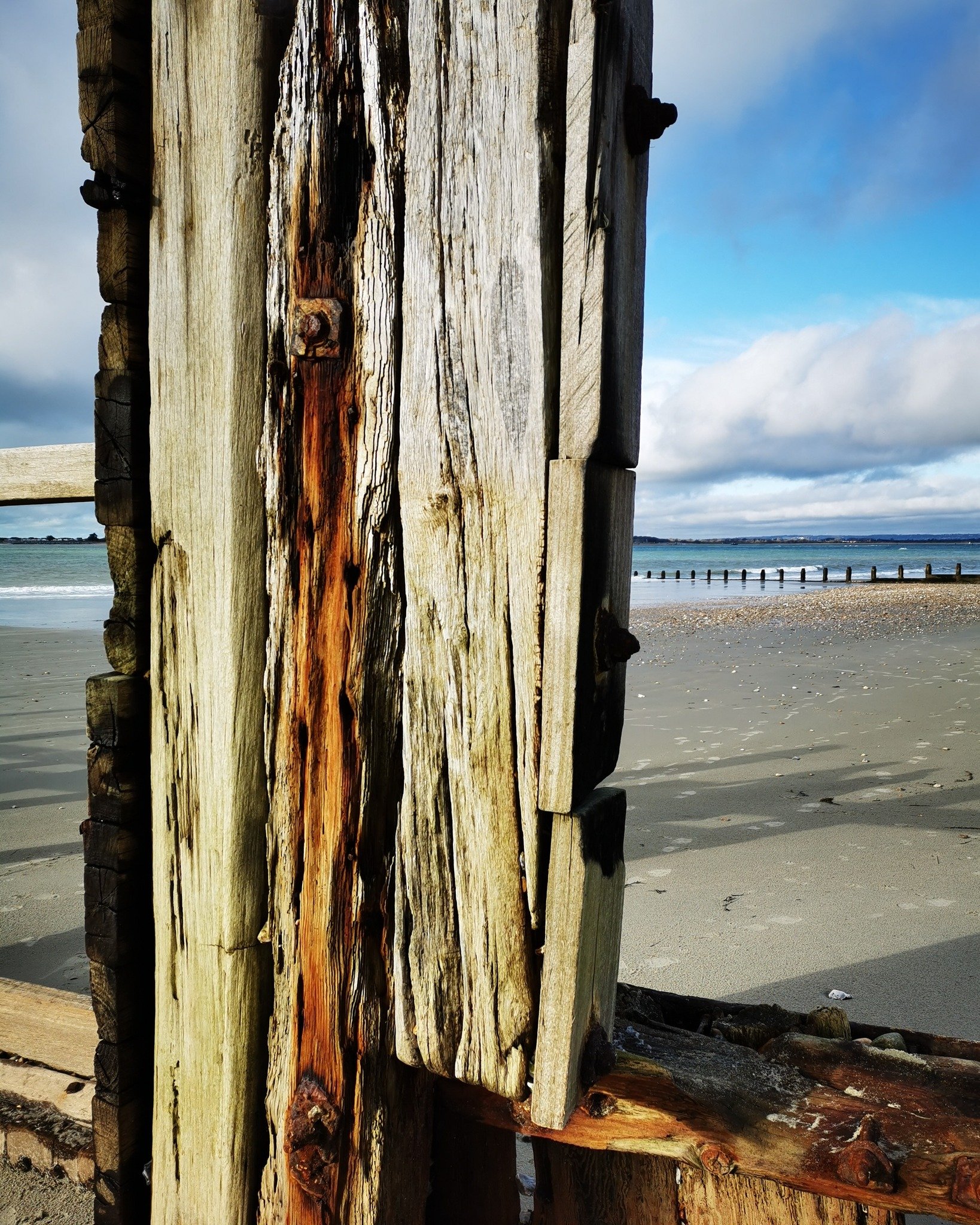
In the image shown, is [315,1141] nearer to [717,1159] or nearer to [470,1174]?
[470,1174]

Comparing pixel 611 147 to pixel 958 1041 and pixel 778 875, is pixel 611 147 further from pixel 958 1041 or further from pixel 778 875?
pixel 778 875

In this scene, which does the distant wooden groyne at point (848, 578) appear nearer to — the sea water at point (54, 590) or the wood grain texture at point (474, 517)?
the sea water at point (54, 590)

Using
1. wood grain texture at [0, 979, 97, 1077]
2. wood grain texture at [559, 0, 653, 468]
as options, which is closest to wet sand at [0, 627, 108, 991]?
wood grain texture at [0, 979, 97, 1077]

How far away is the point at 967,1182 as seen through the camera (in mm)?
1245

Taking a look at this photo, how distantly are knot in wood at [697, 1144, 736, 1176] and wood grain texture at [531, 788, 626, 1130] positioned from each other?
0.85 ft

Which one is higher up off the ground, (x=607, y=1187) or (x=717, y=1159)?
(x=717, y=1159)

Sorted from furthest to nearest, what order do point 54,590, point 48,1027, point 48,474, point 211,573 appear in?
point 54,590 → point 48,1027 → point 48,474 → point 211,573

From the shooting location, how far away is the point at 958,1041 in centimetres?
165

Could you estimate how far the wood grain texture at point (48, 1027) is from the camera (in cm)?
214

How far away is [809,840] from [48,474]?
3.99 m

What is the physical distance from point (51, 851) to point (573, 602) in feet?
14.0

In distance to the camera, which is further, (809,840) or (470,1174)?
(809,840)

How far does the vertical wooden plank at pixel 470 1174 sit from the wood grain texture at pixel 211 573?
35 centimetres

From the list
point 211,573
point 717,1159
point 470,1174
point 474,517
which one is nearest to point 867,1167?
point 717,1159
